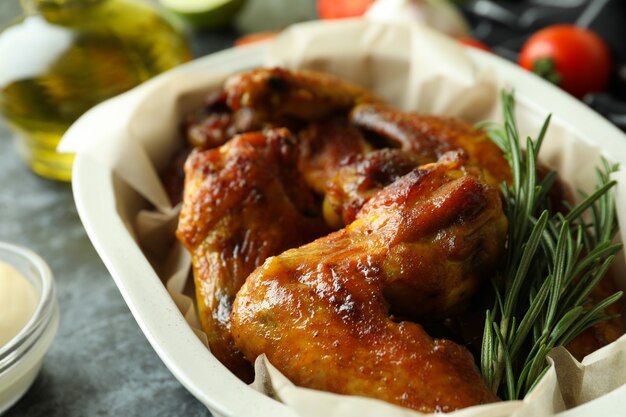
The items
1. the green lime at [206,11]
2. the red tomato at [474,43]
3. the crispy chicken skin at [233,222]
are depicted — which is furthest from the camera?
the green lime at [206,11]

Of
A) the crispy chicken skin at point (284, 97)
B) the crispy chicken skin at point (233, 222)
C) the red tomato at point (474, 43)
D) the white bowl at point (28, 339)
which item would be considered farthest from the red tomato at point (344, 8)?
the white bowl at point (28, 339)

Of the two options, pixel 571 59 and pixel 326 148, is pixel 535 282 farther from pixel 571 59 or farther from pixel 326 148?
pixel 571 59

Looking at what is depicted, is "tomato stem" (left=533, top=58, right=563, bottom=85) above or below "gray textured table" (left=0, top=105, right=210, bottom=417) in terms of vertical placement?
above

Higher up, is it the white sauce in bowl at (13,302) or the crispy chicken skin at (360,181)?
the crispy chicken skin at (360,181)

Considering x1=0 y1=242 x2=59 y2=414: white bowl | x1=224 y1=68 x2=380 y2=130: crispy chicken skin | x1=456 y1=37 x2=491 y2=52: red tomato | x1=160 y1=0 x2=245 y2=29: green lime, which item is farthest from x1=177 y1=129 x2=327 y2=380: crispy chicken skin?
x1=160 y1=0 x2=245 y2=29: green lime

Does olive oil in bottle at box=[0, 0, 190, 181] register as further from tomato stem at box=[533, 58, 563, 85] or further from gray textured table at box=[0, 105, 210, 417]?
tomato stem at box=[533, 58, 563, 85]

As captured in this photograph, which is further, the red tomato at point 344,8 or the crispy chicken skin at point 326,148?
the red tomato at point 344,8

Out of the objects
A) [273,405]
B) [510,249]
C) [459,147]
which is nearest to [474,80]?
[459,147]

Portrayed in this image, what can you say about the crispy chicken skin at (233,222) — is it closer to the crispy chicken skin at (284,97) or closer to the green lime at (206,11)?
the crispy chicken skin at (284,97)
